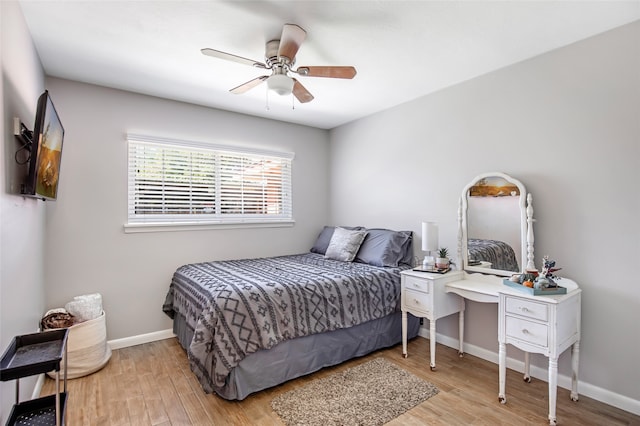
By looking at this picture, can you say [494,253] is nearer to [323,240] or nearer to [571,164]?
[571,164]

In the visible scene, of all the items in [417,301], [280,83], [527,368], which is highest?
[280,83]

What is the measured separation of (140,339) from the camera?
3.27 meters

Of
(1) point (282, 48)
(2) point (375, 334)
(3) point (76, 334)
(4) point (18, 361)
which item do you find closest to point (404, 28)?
(1) point (282, 48)

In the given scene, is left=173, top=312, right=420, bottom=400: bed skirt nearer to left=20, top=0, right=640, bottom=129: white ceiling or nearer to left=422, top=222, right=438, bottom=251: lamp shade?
left=422, top=222, right=438, bottom=251: lamp shade

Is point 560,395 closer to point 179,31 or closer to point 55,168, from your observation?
point 179,31

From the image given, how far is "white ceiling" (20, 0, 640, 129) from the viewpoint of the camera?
6.43 ft

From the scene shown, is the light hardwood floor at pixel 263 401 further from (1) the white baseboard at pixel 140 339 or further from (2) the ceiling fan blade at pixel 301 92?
(2) the ceiling fan blade at pixel 301 92

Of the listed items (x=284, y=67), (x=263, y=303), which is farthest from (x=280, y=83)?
(x=263, y=303)

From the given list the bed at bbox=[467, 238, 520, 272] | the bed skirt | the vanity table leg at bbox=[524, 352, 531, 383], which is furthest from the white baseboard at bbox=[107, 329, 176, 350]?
the vanity table leg at bbox=[524, 352, 531, 383]

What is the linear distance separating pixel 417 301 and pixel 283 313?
119 centimetres

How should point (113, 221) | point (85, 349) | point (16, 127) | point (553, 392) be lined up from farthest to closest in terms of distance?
1. point (113, 221)
2. point (85, 349)
3. point (553, 392)
4. point (16, 127)

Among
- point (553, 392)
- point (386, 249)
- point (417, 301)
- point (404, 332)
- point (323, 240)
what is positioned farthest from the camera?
point (323, 240)

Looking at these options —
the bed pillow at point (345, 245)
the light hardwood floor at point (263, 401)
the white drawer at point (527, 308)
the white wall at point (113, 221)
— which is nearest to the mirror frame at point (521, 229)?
the white drawer at point (527, 308)

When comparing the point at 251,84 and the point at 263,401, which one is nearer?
the point at 263,401
